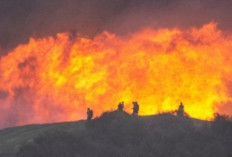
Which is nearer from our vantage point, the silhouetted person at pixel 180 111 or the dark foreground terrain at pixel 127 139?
the dark foreground terrain at pixel 127 139

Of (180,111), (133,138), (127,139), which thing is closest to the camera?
(127,139)

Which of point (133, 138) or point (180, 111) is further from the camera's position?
point (180, 111)

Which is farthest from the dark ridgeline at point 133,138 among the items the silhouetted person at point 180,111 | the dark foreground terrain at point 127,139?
the silhouetted person at point 180,111

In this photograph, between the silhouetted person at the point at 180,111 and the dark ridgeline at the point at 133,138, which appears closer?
the dark ridgeline at the point at 133,138

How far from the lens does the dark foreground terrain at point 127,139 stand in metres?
82.6

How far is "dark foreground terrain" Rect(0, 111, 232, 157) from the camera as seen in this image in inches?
3250

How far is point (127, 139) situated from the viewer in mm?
87938

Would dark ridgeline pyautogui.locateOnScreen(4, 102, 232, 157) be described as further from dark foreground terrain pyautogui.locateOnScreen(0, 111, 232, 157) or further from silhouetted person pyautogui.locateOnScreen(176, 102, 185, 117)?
silhouetted person pyautogui.locateOnScreen(176, 102, 185, 117)

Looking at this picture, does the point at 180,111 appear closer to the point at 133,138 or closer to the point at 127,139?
the point at 133,138

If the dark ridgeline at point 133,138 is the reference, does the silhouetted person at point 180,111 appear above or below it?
above

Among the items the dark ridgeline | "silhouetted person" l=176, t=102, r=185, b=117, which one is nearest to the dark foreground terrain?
the dark ridgeline

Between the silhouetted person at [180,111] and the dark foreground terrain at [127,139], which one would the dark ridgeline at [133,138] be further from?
Answer: the silhouetted person at [180,111]

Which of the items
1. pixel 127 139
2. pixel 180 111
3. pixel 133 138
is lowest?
pixel 127 139

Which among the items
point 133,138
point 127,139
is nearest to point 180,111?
point 133,138
